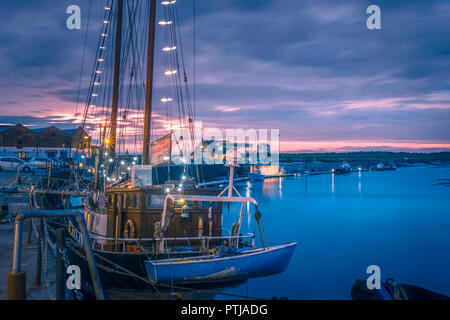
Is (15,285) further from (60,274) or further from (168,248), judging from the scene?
(168,248)

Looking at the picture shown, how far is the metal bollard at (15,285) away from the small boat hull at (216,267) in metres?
6.12

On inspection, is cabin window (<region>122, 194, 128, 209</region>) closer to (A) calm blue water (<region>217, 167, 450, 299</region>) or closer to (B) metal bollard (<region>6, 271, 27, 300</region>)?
(A) calm blue water (<region>217, 167, 450, 299</region>)

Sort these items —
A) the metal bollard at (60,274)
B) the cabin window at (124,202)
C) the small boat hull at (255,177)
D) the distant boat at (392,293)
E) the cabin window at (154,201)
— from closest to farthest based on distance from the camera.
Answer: the metal bollard at (60,274)
the distant boat at (392,293)
the cabin window at (154,201)
the cabin window at (124,202)
the small boat hull at (255,177)

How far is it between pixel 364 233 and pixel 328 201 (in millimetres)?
28473

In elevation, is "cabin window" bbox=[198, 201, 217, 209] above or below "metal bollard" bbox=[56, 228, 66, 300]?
above

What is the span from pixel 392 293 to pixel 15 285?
40.9ft

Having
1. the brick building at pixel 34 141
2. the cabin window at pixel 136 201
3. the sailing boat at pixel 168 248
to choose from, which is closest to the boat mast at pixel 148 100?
the sailing boat at pixel 168 248

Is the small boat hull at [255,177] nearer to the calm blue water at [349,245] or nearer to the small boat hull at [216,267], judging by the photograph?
the calm blue water at [349,245]

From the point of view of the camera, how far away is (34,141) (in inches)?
3268

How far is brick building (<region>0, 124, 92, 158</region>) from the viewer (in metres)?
78.7

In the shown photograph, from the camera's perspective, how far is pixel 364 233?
34.9 m

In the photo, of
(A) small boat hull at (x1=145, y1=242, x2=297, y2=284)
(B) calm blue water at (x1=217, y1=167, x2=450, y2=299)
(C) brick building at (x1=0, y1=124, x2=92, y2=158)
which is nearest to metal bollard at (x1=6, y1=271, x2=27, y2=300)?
(A) small boat hull at (x1=145, y1=242, x2=297, y2=284)

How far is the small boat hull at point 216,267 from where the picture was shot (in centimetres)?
1242

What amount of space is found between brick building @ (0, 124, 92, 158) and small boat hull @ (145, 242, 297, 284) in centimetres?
7035
